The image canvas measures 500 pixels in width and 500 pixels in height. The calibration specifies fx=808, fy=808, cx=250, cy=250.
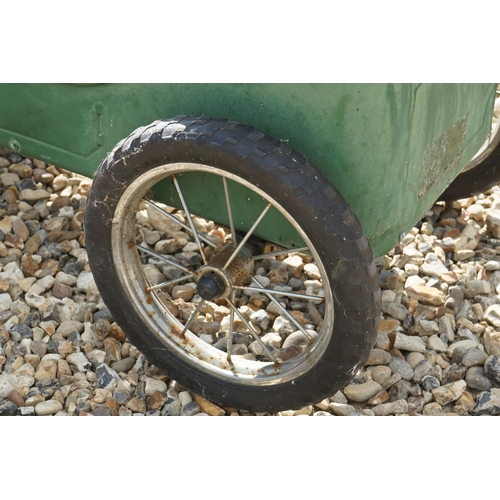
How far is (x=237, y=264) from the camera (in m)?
2.46

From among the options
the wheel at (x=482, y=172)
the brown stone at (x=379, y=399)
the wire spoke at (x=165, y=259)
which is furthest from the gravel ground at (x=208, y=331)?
the wire spoke at (x=165, y=259)

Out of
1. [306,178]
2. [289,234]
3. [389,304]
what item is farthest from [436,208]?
Result: [306,178]

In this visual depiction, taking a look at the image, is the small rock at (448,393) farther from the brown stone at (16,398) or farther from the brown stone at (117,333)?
the brown stone at (16,398)

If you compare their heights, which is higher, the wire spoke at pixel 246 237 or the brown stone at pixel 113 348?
the wire spoke at pixel 246 237

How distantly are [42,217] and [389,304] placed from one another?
4.92 ft

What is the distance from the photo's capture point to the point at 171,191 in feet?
8.30

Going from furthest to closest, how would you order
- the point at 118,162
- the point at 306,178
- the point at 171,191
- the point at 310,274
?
the point at 310,274 < the point at 171,191 < the point at 118,162 < the point at 306,178

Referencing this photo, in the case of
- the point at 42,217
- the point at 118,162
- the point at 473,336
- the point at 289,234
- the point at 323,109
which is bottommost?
the point at 473,336

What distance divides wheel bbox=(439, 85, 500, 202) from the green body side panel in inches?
15.7

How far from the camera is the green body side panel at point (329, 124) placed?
7.03 ft

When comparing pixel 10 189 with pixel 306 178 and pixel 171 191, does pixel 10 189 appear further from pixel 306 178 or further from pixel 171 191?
pixel 306 178

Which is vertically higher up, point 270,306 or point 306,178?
point 306,178

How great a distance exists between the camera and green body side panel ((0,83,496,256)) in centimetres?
214

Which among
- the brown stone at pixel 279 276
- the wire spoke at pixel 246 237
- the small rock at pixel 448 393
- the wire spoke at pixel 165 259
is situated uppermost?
the wire spoke at pixel 246 237
